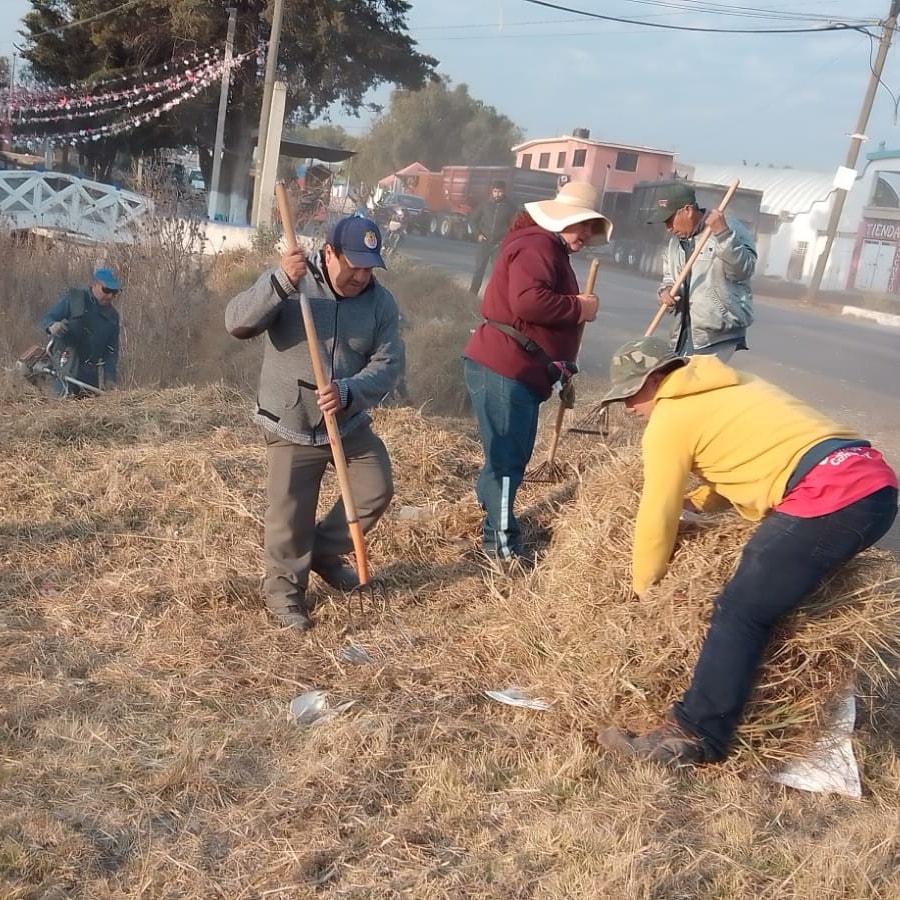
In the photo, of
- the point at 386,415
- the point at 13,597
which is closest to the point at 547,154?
the point at 386,415

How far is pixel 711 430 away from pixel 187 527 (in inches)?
118

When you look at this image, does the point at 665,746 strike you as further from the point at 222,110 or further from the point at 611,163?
the point at 611,163

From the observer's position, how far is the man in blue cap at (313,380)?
13.0 ft

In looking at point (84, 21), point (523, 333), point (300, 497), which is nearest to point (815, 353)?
point (523, 333)

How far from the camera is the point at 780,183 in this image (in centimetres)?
5203

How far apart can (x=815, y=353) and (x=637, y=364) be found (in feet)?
40.4

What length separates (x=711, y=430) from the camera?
324 centimetres

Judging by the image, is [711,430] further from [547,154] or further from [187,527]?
[547,154]

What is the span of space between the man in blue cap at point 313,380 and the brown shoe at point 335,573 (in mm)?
127

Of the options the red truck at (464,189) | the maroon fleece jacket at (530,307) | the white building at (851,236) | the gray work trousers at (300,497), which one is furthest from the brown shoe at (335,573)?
the white building at (851,236)

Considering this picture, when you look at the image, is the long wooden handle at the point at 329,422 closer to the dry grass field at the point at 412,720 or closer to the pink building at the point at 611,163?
the dry grass field at the point at 412,720

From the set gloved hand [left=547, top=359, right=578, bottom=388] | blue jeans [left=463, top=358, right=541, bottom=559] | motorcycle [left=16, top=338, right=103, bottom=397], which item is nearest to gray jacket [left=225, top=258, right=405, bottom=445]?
blue jeans [left=463, top=358, right=541, bottom=559]

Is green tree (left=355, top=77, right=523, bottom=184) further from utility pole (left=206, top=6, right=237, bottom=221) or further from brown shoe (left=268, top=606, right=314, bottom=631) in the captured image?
brown shoe (left=268, top=606, right=314, bottom=631)

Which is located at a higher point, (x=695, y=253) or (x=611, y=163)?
(x=611, y=163)
